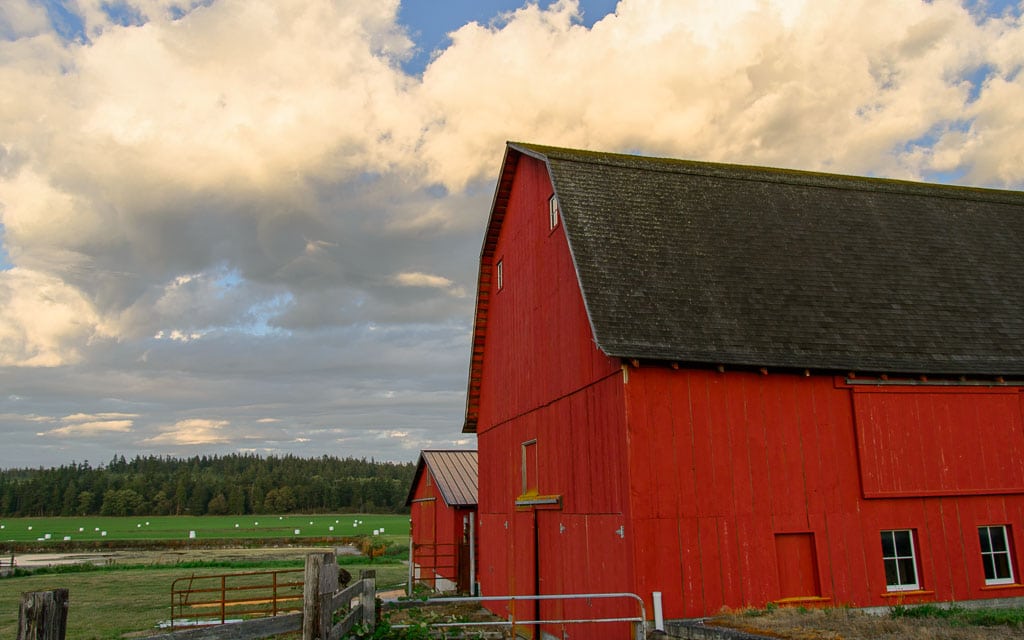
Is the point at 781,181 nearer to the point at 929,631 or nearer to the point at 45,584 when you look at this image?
the point at 929,631

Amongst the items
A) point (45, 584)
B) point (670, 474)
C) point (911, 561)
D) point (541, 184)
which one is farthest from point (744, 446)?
point (45, 584)

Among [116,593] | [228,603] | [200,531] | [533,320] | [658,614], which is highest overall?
[533,320]

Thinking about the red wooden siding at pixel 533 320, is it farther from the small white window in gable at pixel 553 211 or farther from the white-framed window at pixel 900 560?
the white-framed window at pixel 900 560

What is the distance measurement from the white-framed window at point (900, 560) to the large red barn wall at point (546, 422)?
15.2 ft

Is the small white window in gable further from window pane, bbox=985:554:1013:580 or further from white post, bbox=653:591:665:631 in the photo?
window pane, bbox=985:554:1013:580

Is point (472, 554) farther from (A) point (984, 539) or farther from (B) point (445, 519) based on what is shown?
(A) point (984, 539)

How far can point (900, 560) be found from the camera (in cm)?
1240

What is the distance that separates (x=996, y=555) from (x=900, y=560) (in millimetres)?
2022

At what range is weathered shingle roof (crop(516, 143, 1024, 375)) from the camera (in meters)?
12.4

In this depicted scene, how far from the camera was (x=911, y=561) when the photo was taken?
12.4 m

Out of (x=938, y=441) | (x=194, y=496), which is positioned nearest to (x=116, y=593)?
(x=938, y=441)

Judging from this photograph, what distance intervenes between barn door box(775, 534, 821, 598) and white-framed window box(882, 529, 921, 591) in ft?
4.48

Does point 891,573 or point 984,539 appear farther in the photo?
point 984,539

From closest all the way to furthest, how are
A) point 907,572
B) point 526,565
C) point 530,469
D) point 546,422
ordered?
point 907,572 → point 546,422 → point 526,565 → point 530,469
